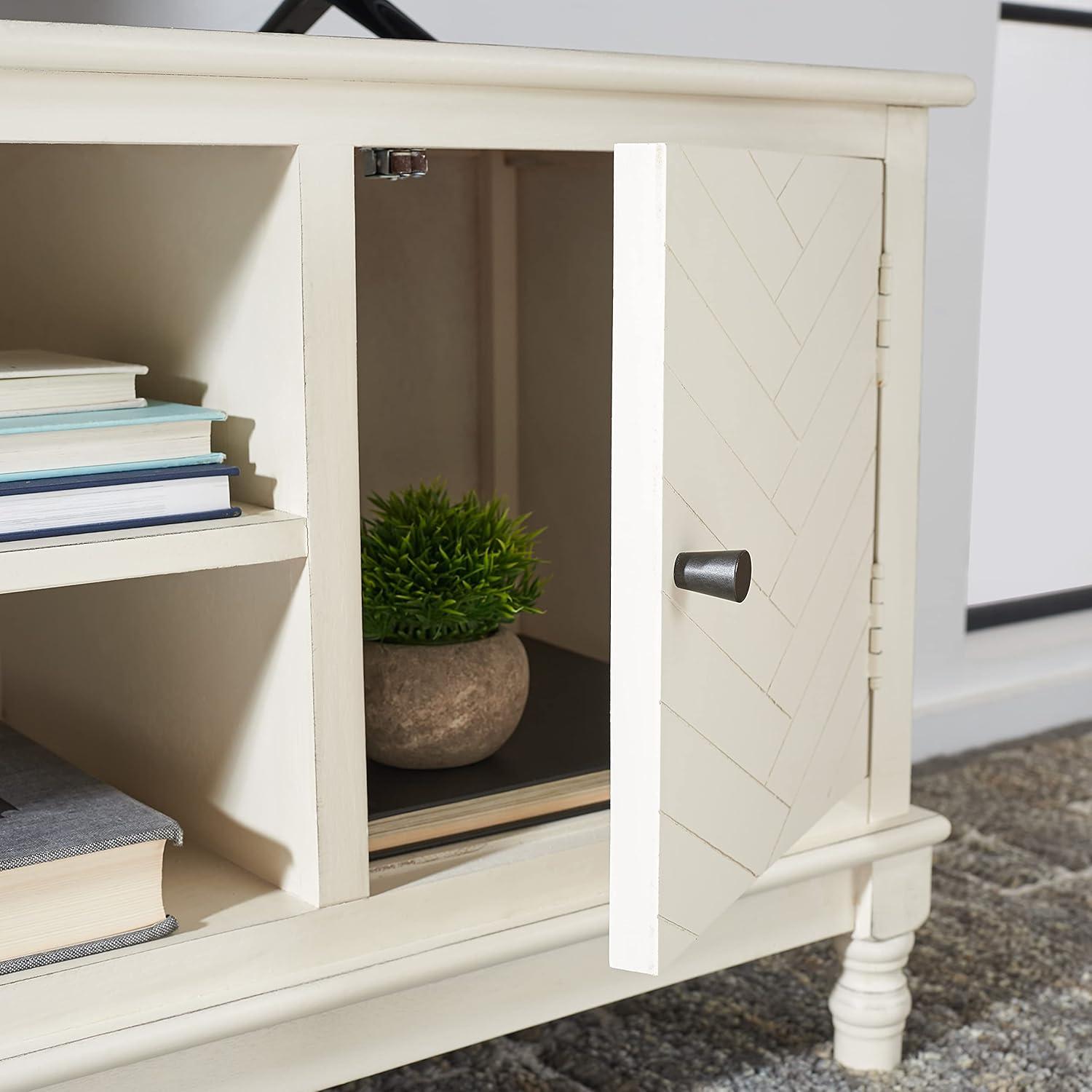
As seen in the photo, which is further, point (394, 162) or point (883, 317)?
point (883, 317)

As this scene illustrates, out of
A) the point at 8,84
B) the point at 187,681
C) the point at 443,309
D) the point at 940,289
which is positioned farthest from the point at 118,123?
the point at 940,289

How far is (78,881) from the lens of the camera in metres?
0.79

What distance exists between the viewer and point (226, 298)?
2.77 ft

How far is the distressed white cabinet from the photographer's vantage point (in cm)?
71

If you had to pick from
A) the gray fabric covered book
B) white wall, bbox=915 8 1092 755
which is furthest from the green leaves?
white wall, bbox=915 8 1092 755

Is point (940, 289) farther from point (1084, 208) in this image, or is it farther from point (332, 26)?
point (332, 26)

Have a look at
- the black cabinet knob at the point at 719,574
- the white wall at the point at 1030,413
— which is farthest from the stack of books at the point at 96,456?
the white wall at the point at 1030,413

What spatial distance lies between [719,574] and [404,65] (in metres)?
0.34

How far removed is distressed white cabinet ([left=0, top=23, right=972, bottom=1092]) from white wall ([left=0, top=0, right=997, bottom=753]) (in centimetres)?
62

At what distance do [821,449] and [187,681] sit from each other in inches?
17.3

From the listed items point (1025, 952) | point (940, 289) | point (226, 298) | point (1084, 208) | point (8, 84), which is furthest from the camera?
point (1084, 208)

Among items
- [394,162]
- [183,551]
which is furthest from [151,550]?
[394,162]

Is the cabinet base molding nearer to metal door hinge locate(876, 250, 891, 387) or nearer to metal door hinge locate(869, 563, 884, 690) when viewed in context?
metal door hinge locate(869, 563, 884, 690)

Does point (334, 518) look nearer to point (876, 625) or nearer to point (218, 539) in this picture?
point (218, 539)
